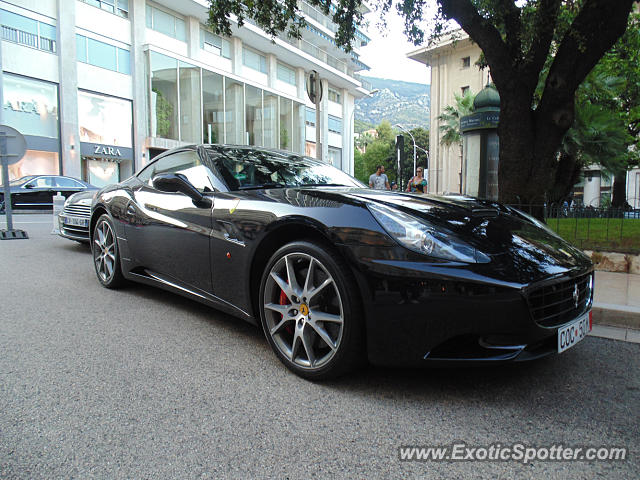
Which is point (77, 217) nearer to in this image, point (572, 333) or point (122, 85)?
point (572, 333)

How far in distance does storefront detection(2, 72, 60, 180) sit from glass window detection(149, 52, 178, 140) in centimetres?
526

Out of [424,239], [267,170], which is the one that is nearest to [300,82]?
[267,170]

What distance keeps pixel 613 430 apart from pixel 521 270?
30.0 inches

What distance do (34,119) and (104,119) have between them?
359 centimetres

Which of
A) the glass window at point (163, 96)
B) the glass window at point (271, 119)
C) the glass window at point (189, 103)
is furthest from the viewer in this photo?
the glass window at point (271, 119)

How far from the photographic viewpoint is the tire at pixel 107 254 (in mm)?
4277

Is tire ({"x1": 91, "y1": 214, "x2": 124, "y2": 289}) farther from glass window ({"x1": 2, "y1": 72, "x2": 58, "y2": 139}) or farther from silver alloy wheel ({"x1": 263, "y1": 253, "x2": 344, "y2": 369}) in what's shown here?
glass window ({"x1": 2, "y1": 72, "x2": 58, "y2": 139})

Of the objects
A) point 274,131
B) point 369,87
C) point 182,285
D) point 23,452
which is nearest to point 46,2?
point 274,131

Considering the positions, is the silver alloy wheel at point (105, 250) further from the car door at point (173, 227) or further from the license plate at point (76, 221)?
the license plate at point (76, 221)

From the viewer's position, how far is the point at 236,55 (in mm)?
33594

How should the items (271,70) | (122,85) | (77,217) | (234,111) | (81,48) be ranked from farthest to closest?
(271,70)
(234,111)
(122,85)
(81,48)
(77,217)

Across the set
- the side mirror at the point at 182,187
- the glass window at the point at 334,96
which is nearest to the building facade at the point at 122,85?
the glass window at the point at 334,96

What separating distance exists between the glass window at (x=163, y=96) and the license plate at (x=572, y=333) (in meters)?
27.6

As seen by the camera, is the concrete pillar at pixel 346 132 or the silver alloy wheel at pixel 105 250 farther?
the concrete pillar at pixel 346 132
